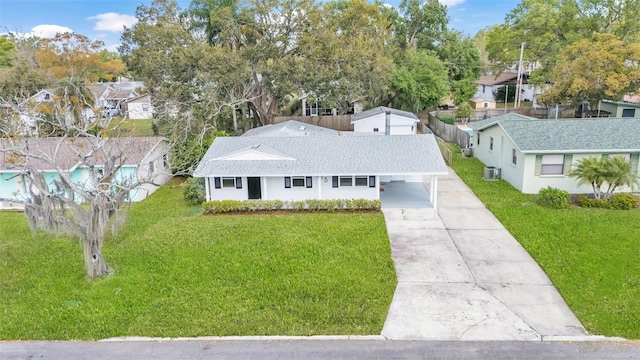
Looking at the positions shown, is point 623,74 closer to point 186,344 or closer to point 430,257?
point 430,257

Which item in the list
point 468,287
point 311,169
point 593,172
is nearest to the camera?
point 468,287

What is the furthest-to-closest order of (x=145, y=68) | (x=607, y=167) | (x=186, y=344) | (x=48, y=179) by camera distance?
1. (x=145, y=68)
2. (x=48, y=179)
3. (x=607, y=167)
4. (x=186, y=344)

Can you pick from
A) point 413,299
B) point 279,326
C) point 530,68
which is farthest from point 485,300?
point 530,68

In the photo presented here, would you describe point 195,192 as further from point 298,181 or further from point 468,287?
point 468,287

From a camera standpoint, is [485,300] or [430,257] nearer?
[485,300]

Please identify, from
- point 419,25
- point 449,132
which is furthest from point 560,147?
point 419,25

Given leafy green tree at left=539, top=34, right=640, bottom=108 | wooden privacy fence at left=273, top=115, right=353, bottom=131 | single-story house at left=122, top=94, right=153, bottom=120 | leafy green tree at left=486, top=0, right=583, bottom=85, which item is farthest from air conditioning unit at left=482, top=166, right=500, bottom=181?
leafy green tree at left=486, top=0, right=583, bottom=85

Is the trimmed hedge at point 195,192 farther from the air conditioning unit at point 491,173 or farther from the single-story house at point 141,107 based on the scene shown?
the air conditioning unit at point 491,173
